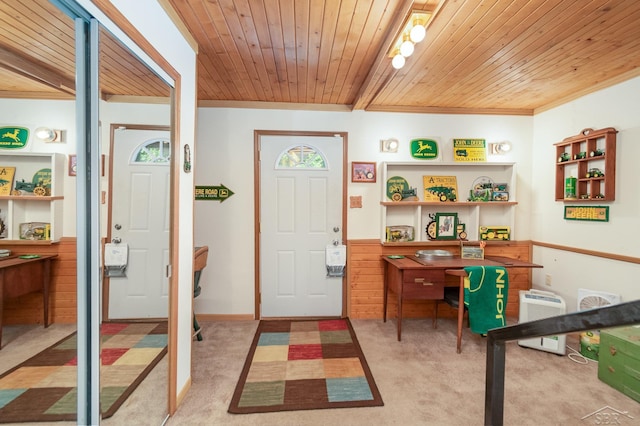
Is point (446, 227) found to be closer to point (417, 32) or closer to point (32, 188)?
point (417, 32)

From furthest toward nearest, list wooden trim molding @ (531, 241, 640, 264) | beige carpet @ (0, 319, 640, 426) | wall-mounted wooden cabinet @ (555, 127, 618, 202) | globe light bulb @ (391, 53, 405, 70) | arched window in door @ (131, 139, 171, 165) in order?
1. wall-mounted wooden cabinet @ (555, 127, 618, 202)
2. wooden trim molding @ (531, 241, 640, 264)
3. globe light bulb @ (391, 53, 405, 70)
4. beige carpet @ (0, 319, 640, 426)
5. arched window in door @ (131, 139, 171, 165)

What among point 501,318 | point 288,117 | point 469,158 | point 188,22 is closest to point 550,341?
point 501,318

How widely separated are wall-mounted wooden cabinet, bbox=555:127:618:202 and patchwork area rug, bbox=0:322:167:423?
3.79 m

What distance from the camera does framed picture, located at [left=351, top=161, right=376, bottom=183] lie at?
3338mm

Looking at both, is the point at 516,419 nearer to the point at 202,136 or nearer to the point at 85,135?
the point at 85,135

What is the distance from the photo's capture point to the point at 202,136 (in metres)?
3.25

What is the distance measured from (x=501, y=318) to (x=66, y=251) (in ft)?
10.3

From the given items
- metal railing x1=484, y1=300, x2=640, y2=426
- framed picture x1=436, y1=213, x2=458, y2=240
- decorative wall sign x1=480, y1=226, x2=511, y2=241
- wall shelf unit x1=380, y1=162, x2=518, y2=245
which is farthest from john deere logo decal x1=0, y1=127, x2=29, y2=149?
decorative wall sign x1=480, y1=226, x2=511, y2=241

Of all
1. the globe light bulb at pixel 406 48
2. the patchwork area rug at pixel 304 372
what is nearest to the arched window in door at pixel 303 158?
the globe light bulb at pixel 406 48

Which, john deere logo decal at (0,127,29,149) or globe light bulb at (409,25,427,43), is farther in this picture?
globe light bulb at (409,25,427,43)

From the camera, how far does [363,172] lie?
3.35 meters

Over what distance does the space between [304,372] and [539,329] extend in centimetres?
189

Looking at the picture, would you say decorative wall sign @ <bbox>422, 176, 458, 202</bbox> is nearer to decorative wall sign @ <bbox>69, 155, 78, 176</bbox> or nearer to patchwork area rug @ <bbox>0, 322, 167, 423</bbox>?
patchwork area rug @ <bbox>0, 322, 167, 423</bbox>

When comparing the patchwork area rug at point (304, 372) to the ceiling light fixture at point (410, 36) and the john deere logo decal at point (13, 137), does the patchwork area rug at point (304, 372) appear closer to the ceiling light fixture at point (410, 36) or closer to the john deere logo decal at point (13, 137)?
the john deere logo decal at point (13, 137)
